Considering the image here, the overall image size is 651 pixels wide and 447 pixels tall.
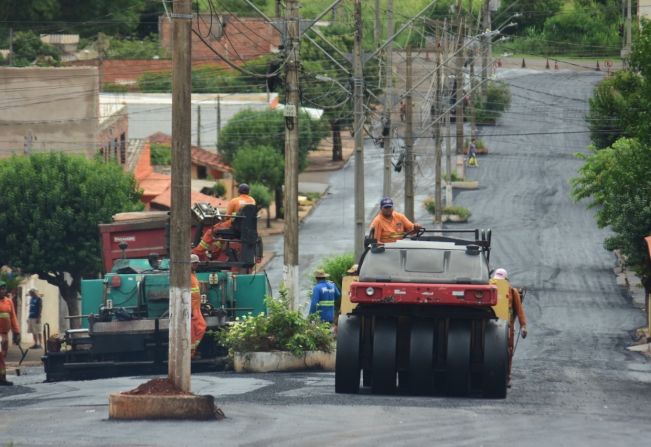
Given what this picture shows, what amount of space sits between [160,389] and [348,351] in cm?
234

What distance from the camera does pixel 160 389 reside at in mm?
17906

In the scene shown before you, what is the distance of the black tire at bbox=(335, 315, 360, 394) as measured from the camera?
60.7ft

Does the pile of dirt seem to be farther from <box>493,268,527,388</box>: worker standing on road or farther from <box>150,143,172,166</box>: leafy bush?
<box>150,143,172,166</box>: leafy bush

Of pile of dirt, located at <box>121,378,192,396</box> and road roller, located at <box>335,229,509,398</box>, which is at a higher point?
road roller, located at <box>335,229,509,398</box>

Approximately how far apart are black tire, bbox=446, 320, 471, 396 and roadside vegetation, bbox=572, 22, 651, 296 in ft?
32.2

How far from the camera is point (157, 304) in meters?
25.1

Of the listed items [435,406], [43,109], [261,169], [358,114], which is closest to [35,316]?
[358,114]

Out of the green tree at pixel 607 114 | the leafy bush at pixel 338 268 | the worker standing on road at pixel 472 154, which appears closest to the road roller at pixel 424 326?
the leafy bush at pixel 338 268

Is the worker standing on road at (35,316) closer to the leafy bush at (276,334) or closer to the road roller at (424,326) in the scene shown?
the leafy bush at (276,334)

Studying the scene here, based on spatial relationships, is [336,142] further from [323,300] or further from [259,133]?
[323,300]

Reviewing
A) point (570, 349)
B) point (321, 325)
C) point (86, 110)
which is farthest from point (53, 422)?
point (86, 110)

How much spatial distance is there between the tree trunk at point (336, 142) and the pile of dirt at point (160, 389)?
205 feet

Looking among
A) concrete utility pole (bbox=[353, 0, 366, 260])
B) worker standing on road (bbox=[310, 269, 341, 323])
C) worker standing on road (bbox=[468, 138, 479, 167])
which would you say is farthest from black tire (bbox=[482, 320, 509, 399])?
worker standing on road (bbox=[468, 138, 479, 167])

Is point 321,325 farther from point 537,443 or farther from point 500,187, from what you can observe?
point 500,187
